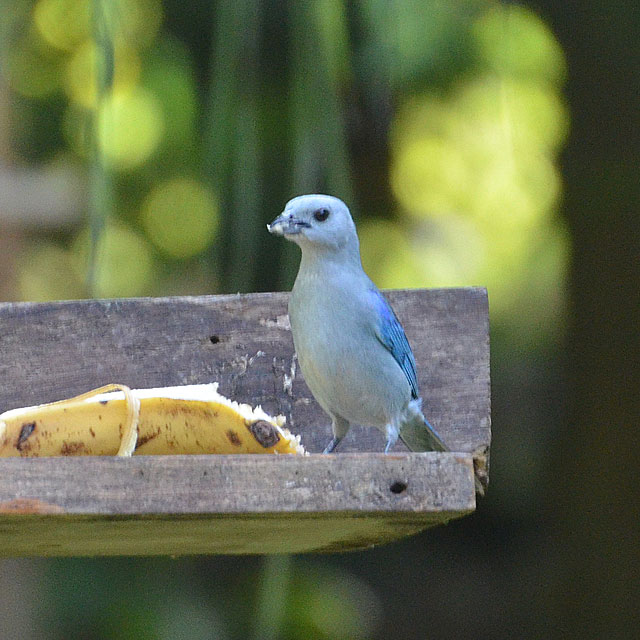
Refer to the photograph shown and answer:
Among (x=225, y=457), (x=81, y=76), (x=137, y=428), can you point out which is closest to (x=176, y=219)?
(x=81, y=76)

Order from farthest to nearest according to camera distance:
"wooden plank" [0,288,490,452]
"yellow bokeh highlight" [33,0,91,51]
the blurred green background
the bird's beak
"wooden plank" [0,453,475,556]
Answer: "yellow bokeh highlight" [33,0,91,51]
the blurred green background
"wooden plank" [0,288,490,452]
the bird's beak
"wooden plank" [0,453,475,556]

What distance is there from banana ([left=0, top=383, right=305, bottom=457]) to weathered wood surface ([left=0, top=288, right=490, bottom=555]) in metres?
0.13

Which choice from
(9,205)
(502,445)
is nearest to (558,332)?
(502,445)

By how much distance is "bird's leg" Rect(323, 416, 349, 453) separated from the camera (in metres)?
2.04

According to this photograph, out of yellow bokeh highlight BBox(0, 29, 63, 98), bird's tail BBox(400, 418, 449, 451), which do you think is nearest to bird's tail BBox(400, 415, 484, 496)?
bird's tail BBox(400, 418, 449, 451)

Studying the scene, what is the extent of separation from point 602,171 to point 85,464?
102 inches

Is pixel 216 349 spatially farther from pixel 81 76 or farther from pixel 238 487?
pixel 81 76

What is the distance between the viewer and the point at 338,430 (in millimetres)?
2061

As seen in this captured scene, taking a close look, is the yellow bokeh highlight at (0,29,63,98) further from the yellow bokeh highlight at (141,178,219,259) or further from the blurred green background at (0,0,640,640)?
the yellow bokeh highlight at (141,178,219,259)

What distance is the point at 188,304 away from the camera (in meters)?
2.41

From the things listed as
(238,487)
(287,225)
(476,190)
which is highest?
(476,190)

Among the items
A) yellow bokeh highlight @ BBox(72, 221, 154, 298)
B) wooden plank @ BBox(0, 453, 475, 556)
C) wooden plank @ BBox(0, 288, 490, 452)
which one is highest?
yellow bokeh highlight @ BBox(72, 221, 154, 298)

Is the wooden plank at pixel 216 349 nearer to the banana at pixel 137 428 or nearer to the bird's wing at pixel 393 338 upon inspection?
the bird's wing at pixel 393 338

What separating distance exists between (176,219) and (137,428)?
1.52 meters
